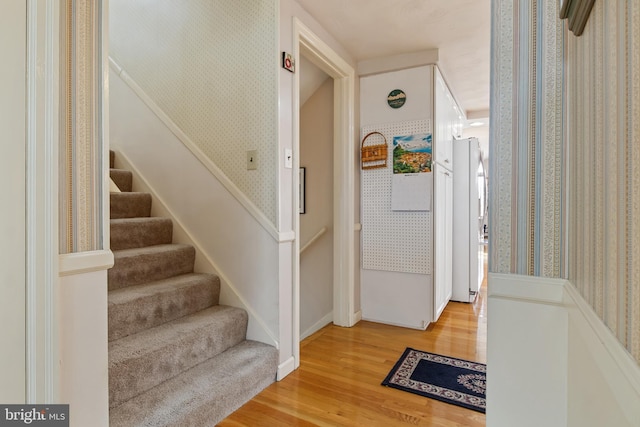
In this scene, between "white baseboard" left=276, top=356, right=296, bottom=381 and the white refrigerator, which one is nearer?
"white baseboard" left=276, top=356, right=296, bottom=381

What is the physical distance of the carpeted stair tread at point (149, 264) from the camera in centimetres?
194

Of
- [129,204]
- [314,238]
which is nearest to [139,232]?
[129,204]

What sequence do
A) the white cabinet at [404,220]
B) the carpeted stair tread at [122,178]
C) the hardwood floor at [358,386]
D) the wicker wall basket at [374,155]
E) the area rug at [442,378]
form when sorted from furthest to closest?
the wicker wall basket at [374,155] < the white cabinet at [404,220] < the carpeted stair tread at [122,178] < the area rug at [442,378] < the hardwood floor at [358,386]

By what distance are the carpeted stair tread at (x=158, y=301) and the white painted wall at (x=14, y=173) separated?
669mm

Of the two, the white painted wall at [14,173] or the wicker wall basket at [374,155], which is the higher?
the wicker wall basket at [374,155]

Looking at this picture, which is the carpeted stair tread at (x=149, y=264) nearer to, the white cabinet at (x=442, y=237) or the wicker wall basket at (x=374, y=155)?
the wicker wall basket at (x=374, y=155)

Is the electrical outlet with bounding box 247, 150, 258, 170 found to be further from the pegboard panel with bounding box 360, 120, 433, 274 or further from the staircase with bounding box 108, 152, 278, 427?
the pegboard panel with bounding box 360, 120, 433, 274

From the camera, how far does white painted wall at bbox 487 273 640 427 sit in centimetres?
82

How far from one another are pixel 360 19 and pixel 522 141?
6.03ft

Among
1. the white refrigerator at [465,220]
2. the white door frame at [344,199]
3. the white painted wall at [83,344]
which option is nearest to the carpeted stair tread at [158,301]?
the white painted wall at [83,344]

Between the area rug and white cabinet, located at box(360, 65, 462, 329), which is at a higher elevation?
white cabinet, located at box(360, 65, 462, 329)

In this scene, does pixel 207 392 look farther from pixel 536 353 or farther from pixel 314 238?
pixel 314 238

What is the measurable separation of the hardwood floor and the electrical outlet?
1.32m

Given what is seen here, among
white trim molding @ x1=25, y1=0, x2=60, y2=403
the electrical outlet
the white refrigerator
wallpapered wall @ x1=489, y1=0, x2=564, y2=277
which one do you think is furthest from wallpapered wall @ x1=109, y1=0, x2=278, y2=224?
the white refrigerator
